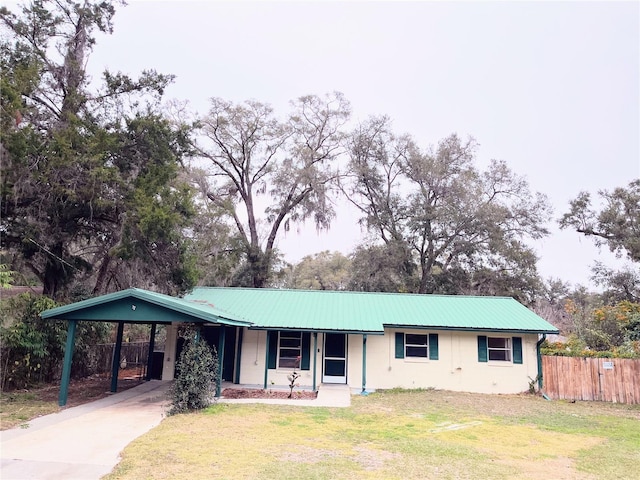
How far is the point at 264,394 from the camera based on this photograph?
13203 millimetres

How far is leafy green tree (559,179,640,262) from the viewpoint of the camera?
24688mm

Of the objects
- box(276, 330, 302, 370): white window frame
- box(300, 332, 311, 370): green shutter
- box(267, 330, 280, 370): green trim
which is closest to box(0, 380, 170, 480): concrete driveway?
box(267, 330, 280, 370): green trim

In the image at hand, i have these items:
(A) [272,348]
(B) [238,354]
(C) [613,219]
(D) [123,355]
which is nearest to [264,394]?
(A) [272,348]

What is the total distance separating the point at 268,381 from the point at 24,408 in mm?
7145

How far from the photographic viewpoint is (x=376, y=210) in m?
28.8

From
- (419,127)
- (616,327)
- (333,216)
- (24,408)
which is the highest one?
(419,127)

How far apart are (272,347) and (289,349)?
24.7 inches

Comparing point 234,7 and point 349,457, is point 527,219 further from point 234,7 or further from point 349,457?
point 349,457

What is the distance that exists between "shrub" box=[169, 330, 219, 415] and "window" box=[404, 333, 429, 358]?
7609mm

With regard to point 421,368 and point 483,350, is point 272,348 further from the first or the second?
point 483,350

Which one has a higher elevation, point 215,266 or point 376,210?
point 376,210

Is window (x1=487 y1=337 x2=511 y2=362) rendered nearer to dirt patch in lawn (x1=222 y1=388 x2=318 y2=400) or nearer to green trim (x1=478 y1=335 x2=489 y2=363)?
green trim (x1=478 y1=335 x2=489 y2=363)

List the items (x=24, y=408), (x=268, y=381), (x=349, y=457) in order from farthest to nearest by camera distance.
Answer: (x=268, y=381) → (x=24, y=408) → (x=349, y=457)

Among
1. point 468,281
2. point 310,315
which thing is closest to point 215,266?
point 310,315
